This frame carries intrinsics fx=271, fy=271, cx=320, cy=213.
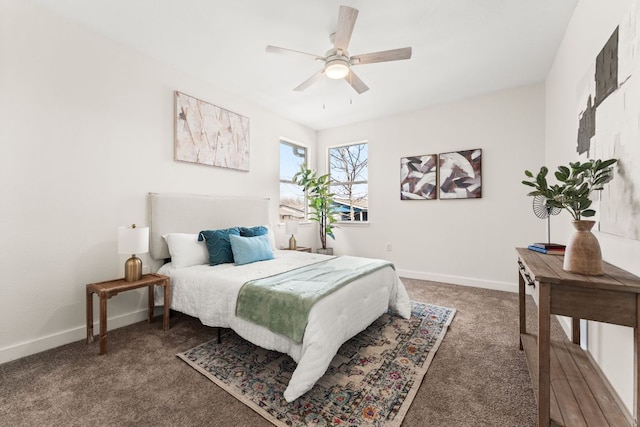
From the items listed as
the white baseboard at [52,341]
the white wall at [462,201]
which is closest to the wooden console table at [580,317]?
the white wall at [462,201]

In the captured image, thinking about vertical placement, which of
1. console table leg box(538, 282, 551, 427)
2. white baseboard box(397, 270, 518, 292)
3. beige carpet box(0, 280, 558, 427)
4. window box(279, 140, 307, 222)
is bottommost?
beige carpet box(0, 280, 558, 427)

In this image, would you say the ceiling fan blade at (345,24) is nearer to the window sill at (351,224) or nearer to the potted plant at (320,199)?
the potted plant at (320,199)

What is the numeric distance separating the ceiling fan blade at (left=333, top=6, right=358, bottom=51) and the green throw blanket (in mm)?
1916

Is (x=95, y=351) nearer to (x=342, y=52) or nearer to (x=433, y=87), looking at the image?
(x=342, y=52)

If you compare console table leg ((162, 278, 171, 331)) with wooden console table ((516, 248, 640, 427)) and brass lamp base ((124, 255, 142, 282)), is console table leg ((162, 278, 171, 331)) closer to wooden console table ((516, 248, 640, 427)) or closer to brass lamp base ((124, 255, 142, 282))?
brass lamp base ((124, 255, 142, 282))

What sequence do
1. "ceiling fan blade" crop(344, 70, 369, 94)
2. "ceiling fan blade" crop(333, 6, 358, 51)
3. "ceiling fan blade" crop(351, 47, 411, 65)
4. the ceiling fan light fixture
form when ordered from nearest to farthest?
"ceiling fan blade" crop(333, 6, 358, 51)
"ceiling fan blade" crop(351, 47, 411, 65)
the ceiling fan light fixture
"ceiling fan blade" crop(344, 70, 369, 94)

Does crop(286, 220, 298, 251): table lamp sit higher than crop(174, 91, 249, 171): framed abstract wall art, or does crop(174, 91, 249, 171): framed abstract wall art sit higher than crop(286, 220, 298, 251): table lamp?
crop(174, 91, 249, 171): framed abstract wall art

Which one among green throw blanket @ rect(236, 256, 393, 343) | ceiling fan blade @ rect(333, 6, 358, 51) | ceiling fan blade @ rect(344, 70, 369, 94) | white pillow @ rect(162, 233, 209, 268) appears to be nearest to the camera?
green throw blanket @ rect(236, 256, 393, 343)

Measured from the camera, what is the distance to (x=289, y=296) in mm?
1837

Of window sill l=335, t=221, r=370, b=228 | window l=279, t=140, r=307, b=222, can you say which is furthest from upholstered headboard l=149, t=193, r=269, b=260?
window sill l=335, t=221, r=370, b=228

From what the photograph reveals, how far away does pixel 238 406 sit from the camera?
1.56 metres

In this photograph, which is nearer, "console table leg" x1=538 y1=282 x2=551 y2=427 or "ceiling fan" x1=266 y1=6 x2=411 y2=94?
"console table leg" x1=538 y1=282 x2=551 y2=427

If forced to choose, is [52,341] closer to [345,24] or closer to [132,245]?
[132,245]

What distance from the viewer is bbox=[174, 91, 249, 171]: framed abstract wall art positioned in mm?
3154
